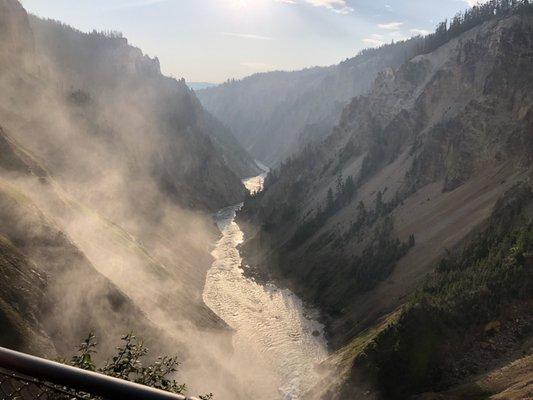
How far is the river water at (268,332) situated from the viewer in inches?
2476

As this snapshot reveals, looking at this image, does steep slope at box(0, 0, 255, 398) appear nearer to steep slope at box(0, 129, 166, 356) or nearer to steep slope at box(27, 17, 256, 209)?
steep slope at box(0, 129, 166, 356)

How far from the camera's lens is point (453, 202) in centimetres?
9000

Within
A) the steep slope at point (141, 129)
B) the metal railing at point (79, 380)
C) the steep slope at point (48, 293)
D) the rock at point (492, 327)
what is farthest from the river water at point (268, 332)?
the steep slope at point (141, 129)

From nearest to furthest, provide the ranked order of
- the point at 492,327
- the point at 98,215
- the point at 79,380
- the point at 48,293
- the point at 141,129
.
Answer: the point at 79,380 → the point at 48,293 → the point at 492,327 → the point at 98,215 → the point at 141,129

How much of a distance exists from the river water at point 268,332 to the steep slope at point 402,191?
419 centimetres

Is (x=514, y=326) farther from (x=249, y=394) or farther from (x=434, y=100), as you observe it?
(x=434, y=100)

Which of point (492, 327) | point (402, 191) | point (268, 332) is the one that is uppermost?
point (492, 327)

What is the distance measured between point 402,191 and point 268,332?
47.5 metres

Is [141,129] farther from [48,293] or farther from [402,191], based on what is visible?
[48,293]

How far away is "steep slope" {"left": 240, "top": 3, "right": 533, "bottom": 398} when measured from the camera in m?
76.9

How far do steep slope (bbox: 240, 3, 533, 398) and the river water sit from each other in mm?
4187

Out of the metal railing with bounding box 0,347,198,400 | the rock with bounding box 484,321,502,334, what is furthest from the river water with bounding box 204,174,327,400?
the metal railing with bounding box 0,347,198,400

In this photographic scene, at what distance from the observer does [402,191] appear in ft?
354

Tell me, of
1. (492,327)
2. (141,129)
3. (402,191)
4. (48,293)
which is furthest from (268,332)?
(141,129)
